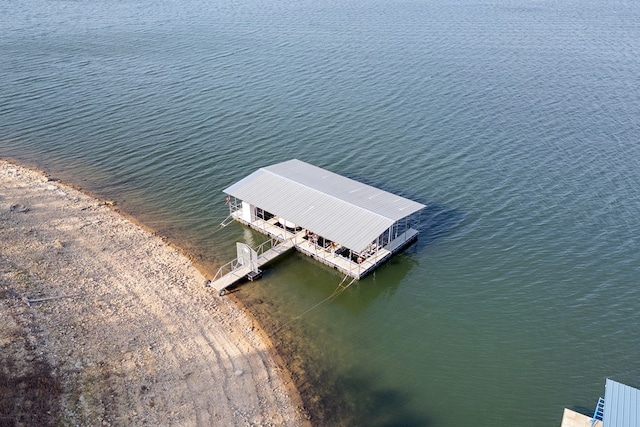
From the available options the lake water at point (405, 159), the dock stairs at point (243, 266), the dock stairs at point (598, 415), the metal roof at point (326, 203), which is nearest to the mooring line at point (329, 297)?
the lake water at point (405, 159)

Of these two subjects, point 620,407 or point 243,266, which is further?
point 243,266

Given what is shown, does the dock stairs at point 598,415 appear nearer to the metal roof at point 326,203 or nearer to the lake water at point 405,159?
the lake water at point 405,159

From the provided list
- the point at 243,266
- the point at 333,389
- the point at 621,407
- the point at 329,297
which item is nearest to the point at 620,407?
the point at 621,407

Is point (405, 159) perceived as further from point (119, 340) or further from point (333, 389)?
point (119, 340)

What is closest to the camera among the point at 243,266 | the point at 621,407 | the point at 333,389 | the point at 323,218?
the point at 621,407

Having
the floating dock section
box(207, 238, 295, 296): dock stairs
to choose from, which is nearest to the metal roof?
the floating dock section

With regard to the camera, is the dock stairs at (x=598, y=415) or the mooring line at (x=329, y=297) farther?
the mooring line at (x=329, y=297)

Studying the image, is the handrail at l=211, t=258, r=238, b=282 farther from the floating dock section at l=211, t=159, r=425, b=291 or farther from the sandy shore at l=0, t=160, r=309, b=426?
the sandy shore at l=0, t=160, r=309, b=426

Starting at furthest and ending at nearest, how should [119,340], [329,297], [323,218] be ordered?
1. [323,218]
2. [329,297]
3. [119,340]
